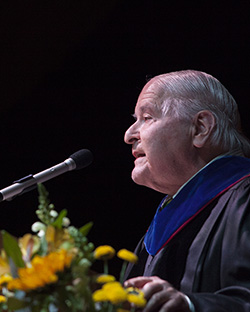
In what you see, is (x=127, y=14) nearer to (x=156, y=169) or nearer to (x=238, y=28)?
(x=238, y=28)

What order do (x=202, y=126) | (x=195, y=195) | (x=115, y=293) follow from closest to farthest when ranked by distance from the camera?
1. (x=115, y=293)
2. (x=195, y=195)
3. (x=202, y=126)

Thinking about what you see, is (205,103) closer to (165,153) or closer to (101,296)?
(165,153)

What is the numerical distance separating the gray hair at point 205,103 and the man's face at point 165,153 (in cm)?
6

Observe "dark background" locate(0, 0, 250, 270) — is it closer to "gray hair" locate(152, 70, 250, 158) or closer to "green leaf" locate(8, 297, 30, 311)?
"gray hair" locate(152, 70, 250, 158)

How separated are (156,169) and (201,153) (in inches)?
8.1

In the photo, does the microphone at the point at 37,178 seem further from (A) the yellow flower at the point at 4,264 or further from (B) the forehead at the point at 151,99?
(A) the yellow flower at the point at 4,264

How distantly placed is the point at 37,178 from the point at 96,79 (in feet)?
6.87

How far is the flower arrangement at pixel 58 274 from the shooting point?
90cm

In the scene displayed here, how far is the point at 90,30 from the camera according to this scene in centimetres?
375

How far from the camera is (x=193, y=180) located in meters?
2.16

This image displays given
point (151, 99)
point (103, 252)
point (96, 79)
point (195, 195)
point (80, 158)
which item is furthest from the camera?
point (96, 79)

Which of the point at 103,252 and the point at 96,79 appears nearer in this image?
the point at 103,252

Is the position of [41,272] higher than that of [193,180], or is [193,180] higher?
[41,272]

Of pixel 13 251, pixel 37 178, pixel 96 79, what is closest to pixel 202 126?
pixel 37 178
